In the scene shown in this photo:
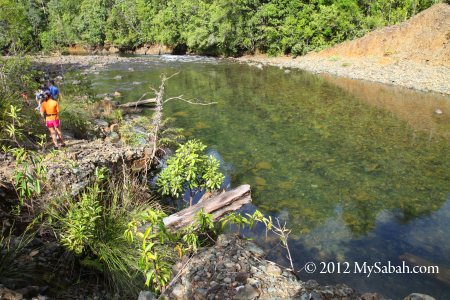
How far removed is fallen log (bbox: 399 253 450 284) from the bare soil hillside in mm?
24506

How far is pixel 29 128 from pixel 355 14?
39.3m

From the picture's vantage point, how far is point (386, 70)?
28.2 meters

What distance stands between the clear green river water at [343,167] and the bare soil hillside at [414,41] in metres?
7.90

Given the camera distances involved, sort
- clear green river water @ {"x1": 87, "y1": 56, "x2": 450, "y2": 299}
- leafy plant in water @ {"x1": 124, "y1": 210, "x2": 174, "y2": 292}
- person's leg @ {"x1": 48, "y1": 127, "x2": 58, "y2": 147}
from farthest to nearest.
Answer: person's leg @ {"x1": 48, "y1": 127, "x2": 58, "y2": 147} < clear green river water @ {"x1": 87, "y1": 56, "x2": 450, "y2": 299} < leafy plant in water @ {"x1": 124, "y1": 210, "x2": 174, "y2": 292}

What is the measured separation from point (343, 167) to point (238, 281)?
8.28m

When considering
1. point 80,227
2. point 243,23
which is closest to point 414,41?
point 243,23

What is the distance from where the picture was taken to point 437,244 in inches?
295

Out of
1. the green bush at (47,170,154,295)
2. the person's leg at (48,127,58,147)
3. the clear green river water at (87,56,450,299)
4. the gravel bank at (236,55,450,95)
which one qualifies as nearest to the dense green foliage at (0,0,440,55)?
the gravel bank at (236,55,450,95)

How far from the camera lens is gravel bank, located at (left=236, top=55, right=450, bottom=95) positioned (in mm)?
23312

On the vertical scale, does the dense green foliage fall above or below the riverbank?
above

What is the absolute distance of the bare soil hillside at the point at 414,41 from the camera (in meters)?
27.9

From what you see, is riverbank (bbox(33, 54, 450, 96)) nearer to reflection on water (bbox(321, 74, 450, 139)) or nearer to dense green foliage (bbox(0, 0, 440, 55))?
reflection on water (bbox(321, 74, 450, 139))

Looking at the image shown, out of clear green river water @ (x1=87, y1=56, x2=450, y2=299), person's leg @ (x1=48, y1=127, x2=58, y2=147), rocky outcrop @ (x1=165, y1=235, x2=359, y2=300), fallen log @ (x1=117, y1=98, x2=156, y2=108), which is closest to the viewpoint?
rocky outcrop @ (x1=165, y1=235, x2=359, y2=300)

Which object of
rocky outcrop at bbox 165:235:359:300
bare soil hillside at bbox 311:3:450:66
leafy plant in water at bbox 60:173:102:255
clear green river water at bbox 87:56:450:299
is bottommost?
clear green river water at bbox 87:56:450:299
